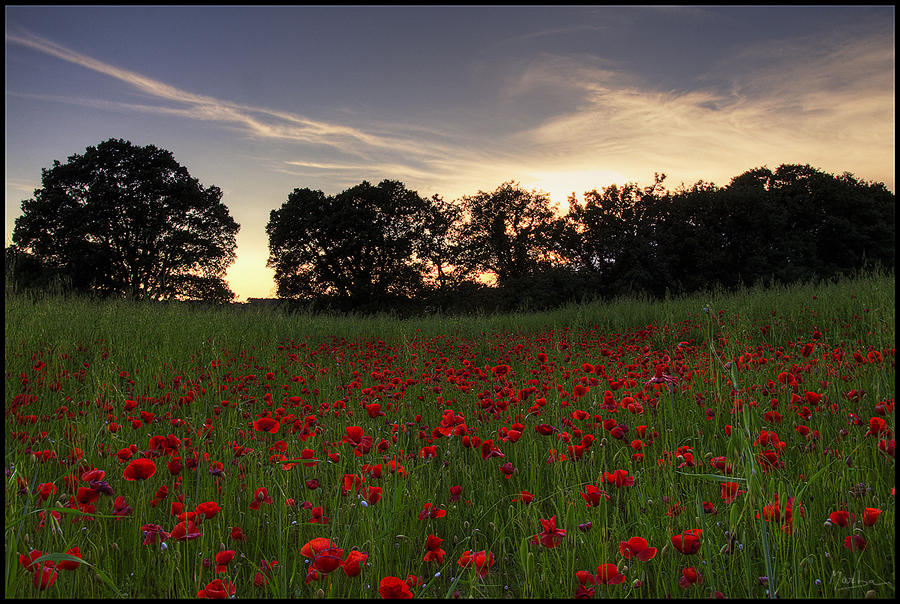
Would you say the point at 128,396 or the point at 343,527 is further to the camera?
the point at 128,396

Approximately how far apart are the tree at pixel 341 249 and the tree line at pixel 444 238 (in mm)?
75

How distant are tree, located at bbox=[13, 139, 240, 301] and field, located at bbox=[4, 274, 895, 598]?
18.7 m

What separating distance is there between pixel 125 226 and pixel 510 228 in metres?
19.8

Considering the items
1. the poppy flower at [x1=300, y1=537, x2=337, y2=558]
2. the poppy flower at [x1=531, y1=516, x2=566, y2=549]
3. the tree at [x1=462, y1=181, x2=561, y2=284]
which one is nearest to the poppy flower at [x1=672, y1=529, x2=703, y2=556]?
the poppy flower at [x1=531, y1=516, x2=566, y2=549]

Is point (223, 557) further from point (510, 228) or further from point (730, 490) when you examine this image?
point (510, 228)

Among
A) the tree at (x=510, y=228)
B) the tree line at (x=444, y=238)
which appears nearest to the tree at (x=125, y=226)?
the tree line at (x=444, y=238)

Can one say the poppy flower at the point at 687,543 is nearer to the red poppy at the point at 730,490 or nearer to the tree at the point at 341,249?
the red poppy at the point at 730,490

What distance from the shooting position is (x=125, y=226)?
21484 millimetres

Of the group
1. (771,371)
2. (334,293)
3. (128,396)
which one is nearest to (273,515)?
(128,396)

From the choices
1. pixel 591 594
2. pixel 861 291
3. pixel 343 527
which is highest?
pixel 861 291

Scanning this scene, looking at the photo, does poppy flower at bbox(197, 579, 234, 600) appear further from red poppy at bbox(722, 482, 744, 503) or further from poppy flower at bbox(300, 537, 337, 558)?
red poppy at bbox(722, 482, 744, 503)

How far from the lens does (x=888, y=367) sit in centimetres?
320

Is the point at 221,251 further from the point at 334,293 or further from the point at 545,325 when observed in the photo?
the point at 545,325

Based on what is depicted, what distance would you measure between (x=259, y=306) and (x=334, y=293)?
48.6 feet
